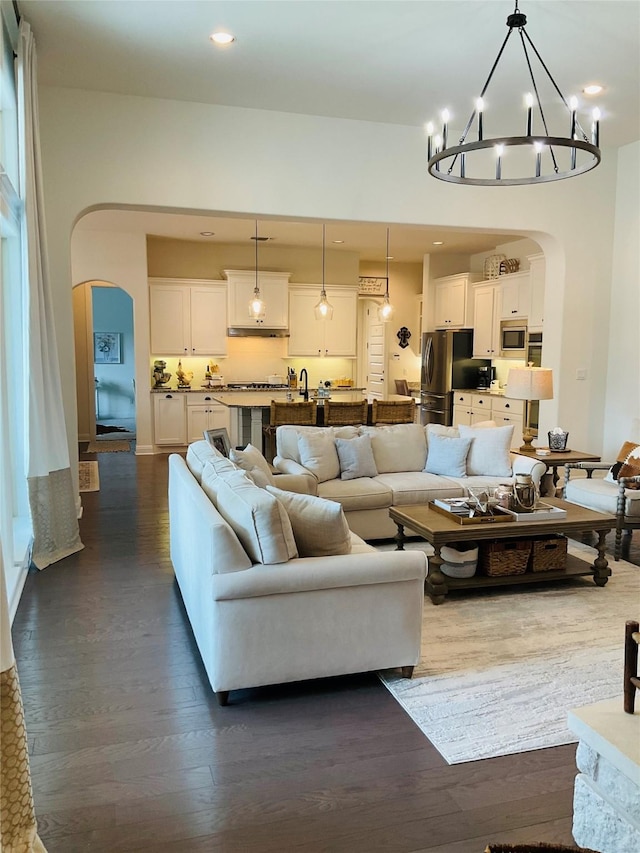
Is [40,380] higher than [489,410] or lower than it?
higher

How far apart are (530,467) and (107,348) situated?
10727 mm

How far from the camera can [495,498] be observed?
173 inches

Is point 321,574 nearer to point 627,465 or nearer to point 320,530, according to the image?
point 320,530

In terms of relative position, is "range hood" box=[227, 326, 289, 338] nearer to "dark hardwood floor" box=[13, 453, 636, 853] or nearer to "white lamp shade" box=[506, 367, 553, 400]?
"white lamp shade" box=[506, 367, 553, 400]

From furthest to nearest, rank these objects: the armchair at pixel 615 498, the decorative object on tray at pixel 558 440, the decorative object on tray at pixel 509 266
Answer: the decorative object on tray at pixel 509 266
the decorative object on tray at pixel 558 440
the armchair at pixel 615 498

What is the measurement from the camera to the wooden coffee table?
12.7ft

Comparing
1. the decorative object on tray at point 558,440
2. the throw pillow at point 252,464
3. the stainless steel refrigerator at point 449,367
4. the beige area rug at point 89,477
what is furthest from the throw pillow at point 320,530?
the stainless steel refrigerator at point 449,367

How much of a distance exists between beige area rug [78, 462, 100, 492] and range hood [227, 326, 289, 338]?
114 inches

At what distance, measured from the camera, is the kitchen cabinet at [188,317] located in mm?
9719

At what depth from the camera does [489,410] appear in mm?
9219

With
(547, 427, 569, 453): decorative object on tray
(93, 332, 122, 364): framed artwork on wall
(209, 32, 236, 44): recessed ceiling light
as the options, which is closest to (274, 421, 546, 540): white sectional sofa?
(547, 427, 569, 453): decorative object on tray

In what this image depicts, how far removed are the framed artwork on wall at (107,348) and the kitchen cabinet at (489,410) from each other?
7396 millimetres

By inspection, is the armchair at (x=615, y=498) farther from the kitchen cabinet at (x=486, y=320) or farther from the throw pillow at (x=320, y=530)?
the kitchen cabinet at (x=486, y=320)

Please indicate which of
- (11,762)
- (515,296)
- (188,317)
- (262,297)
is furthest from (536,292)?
(11,762)
